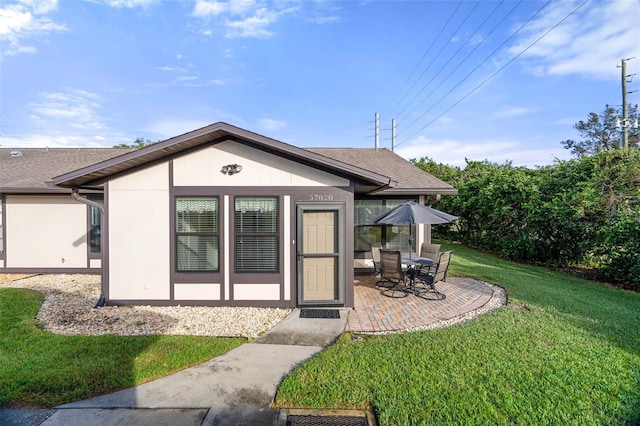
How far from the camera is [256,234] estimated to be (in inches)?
250

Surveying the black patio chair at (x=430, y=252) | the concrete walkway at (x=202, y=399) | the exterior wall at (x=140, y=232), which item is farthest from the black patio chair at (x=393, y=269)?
the exterior wall at (x=140, y=232)

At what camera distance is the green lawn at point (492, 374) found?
9.52 ft

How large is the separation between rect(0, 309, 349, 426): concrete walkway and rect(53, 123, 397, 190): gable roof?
133 inches

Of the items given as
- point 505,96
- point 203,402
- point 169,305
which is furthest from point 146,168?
point 505,96

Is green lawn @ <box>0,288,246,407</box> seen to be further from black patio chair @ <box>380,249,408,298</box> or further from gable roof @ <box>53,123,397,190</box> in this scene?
black patio chair @ <box>380,249,408,298</box>

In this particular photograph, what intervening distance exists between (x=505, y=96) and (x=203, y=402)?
620 inches

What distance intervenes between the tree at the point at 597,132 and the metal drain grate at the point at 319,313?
1371 inches

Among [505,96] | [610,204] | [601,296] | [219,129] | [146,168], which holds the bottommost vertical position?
[601,296]

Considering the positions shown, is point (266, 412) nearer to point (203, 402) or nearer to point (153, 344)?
point (203, 402)

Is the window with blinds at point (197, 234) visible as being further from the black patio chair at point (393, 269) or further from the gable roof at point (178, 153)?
the black patio chair at point (393, 269)

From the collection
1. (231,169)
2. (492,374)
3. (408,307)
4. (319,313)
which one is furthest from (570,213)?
(231,169)

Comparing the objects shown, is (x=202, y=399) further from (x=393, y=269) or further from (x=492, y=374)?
(x=393, y=269)

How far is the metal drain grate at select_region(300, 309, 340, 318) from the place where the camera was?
5840 millimetres

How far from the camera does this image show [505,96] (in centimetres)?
1360
